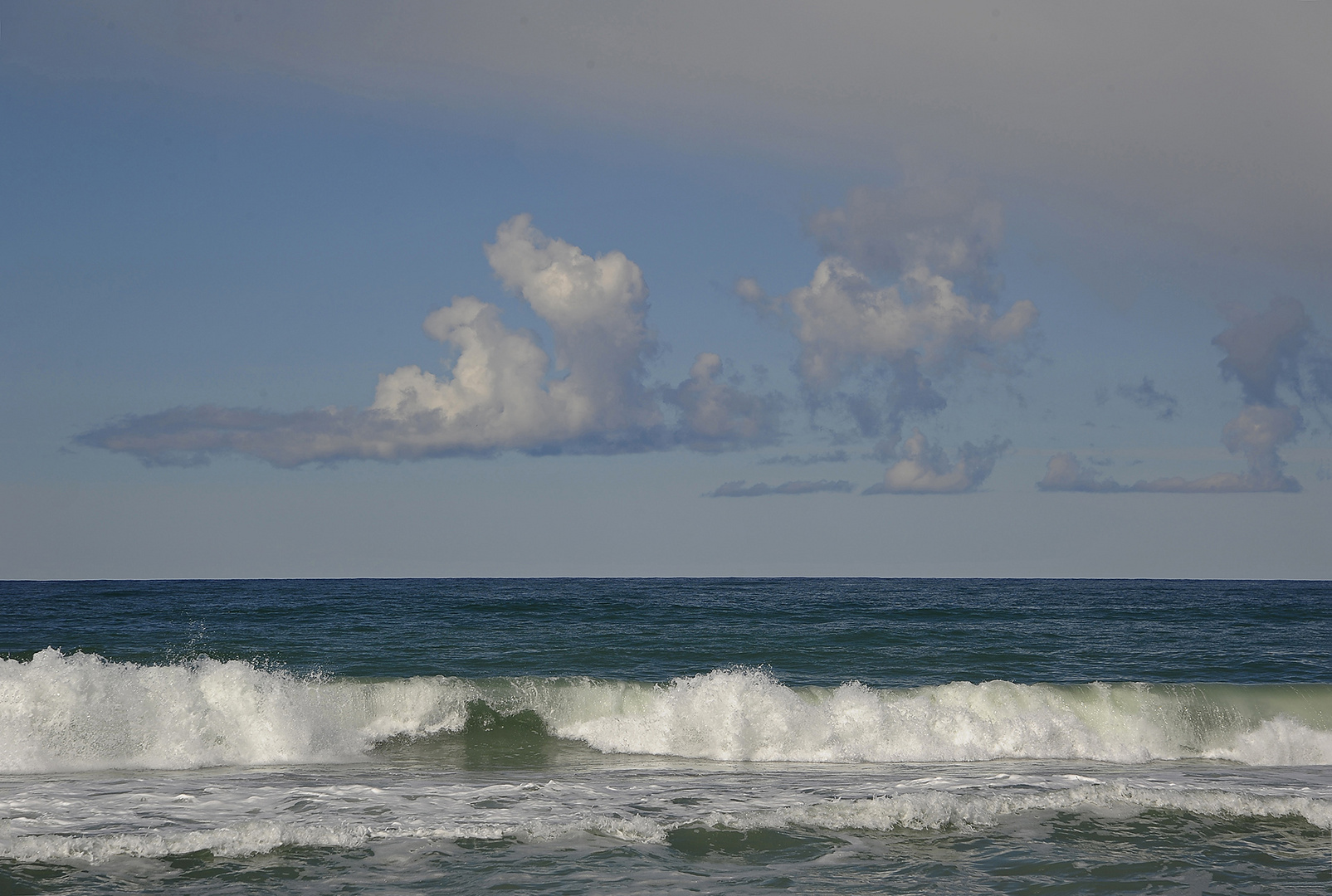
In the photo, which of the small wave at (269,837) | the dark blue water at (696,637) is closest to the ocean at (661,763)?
the small wave at (269,837)

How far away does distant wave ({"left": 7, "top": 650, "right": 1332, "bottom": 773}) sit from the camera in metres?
13.1

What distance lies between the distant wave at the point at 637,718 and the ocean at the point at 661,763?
50mm

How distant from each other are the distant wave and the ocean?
50mm

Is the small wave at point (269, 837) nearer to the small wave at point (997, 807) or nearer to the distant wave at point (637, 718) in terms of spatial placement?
the small wave at point (997, 807)

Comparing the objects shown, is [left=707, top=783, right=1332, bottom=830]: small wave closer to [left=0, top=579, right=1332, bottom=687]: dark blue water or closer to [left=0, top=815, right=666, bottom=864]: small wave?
[left=0, top=815, right=666, bottom=864]: small wave

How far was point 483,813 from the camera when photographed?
9.48 m

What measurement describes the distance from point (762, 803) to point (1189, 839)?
4094mm

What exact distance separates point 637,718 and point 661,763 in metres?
2.03

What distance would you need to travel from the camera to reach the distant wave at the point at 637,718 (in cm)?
1312

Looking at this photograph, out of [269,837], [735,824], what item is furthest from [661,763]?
[269,837]

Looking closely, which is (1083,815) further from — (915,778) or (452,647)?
(452,647)

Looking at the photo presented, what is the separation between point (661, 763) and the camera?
13203 mm

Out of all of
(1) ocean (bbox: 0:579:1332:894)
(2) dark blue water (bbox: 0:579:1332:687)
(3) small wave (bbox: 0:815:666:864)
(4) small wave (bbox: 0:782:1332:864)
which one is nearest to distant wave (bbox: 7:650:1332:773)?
(1) ocean (bbox: 0:579:1332:894)

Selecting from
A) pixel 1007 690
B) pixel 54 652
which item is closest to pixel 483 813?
pixel 54 652
